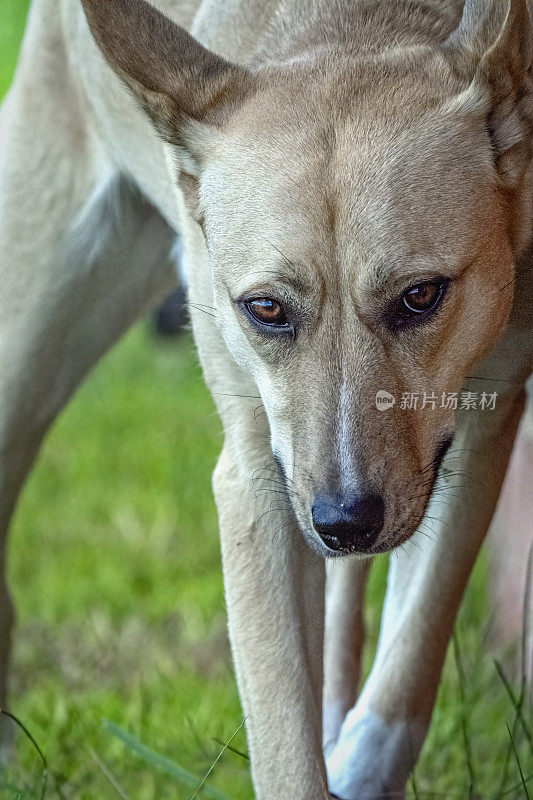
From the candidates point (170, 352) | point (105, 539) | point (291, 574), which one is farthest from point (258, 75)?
point (170, 352)

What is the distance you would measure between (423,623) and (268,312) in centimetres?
113

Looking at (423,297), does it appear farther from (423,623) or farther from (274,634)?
(423,623)

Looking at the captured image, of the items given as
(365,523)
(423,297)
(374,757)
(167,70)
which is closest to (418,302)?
(423,297)

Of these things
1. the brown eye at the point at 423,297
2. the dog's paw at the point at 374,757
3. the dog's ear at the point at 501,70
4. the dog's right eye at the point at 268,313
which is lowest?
the dog's paw at the point at 374,757

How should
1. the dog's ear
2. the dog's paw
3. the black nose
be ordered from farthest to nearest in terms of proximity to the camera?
the dog's paw
the dog's ear
the black nose

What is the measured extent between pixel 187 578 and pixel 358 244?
3.79m

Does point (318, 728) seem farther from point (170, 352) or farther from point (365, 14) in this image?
point (170, 352)

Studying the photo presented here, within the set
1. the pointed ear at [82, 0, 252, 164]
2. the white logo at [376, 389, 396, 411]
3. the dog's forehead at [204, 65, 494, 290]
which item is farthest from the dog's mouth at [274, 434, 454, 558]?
the pointed ear at [82, 0, 252, 164]

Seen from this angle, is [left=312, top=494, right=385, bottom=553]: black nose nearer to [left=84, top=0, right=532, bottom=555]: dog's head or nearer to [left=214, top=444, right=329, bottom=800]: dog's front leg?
[left=84, top=0, right=532, bottom=555]: dog's head

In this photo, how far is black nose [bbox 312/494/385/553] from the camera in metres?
2.95

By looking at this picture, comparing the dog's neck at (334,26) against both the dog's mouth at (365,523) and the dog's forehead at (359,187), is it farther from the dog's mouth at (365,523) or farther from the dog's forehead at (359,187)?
the dog's mouth at (365,523)

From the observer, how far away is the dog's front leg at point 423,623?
3.69 metres

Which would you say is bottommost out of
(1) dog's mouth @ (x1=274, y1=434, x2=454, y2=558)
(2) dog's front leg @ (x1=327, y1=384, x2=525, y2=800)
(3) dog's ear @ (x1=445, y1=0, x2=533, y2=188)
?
(2) dog's front leg @ (x1=327, y1=384, x2=525, y2=800)

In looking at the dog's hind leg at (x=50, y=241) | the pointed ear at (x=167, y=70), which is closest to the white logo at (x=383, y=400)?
the pointed ear at (x=167, y=70)
